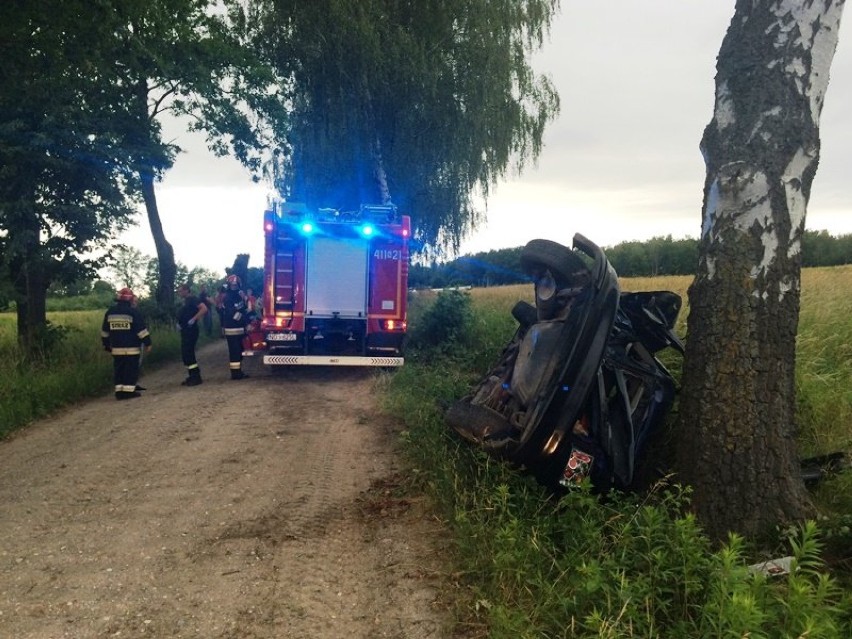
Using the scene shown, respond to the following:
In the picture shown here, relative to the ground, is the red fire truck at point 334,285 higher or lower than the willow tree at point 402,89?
lower

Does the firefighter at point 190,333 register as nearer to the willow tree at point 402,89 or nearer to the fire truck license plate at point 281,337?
the fire truck license plate at point 281,337

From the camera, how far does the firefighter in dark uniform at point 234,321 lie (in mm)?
10367

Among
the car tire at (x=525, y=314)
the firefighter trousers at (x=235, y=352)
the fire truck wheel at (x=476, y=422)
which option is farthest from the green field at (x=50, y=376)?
the car tire at (x=525, y=314)

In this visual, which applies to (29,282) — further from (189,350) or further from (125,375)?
(125,375)

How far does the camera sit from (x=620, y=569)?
116 inches

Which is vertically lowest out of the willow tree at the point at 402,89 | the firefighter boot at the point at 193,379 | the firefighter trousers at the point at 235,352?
the firefighter boot at the point at 193,379

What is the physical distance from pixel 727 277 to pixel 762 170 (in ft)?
1.91

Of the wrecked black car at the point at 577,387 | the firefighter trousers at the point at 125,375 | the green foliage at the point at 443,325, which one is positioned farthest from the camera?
the green foliage at the point at 443,325

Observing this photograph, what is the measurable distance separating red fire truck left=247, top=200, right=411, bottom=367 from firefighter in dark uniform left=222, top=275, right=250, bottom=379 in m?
0.40

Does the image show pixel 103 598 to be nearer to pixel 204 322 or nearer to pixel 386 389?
pixel 386 389

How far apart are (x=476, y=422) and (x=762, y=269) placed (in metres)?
1.92

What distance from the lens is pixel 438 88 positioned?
1588 centimetres

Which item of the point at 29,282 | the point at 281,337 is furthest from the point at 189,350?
the point at 29,282

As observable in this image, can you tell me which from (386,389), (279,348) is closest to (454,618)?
(386,389)
